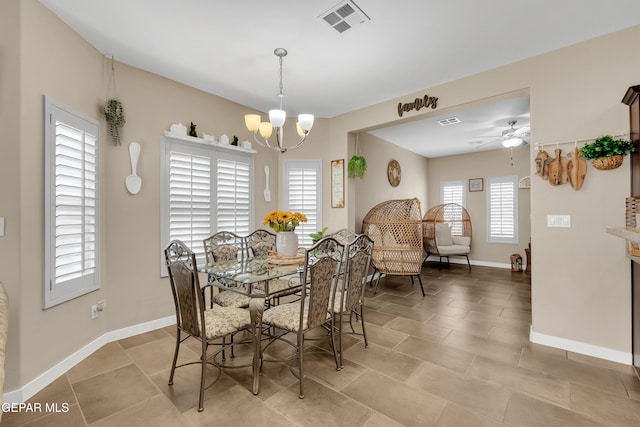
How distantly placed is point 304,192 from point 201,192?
1610 millimetres

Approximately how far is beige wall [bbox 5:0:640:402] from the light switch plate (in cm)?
5

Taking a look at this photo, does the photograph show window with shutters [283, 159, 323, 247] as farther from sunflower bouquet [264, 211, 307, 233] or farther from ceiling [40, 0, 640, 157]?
sunflower bouquet [264, 211, 307, 233]

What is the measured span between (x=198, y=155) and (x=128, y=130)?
0.76 m

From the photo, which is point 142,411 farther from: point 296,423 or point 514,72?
point 514,72

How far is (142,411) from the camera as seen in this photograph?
1.91m

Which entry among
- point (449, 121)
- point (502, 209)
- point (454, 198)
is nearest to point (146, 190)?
point (449, 121)

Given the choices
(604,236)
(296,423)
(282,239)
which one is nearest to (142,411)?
(296,423)

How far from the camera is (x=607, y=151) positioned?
2480mm

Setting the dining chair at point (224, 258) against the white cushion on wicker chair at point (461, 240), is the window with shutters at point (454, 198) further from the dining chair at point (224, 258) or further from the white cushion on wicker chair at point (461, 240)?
the dining chair at point (224, 258)

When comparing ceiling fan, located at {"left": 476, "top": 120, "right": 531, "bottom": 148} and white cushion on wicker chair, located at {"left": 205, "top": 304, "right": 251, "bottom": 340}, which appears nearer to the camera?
A: white cushion on wicker chair, located at {"left": 205, "top": 304, "right": 251, "bottom": 340}

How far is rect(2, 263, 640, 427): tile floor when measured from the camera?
72.4 inches

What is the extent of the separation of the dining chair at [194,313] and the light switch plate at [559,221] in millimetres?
2940

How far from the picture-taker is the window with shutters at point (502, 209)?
6559mm

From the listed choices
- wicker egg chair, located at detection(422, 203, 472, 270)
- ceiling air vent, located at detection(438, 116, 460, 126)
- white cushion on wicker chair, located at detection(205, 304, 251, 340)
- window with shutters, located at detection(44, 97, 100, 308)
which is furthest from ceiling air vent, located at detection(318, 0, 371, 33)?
wicker egg chair, located at detection(422, 203, 472, 270)
